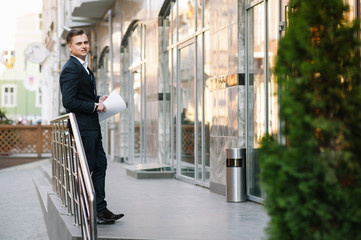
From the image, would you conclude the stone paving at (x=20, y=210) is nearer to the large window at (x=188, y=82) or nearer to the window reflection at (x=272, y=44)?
the large window at (x=188, y=82)

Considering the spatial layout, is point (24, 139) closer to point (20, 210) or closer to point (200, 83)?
point (20, 210)

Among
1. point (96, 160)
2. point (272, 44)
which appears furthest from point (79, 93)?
point (272, 44)

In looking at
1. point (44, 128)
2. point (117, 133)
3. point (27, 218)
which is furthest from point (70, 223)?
point (44, 128)

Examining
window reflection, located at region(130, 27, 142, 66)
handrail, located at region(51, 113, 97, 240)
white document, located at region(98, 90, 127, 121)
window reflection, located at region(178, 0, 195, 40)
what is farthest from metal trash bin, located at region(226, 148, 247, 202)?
window reflection, located at region(130, 27, 142, 66)

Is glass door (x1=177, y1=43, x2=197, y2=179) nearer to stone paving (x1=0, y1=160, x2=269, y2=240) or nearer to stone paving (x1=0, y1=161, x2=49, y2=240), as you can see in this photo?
stone paving (x1=0, y1=160, x2=269, y2=240)

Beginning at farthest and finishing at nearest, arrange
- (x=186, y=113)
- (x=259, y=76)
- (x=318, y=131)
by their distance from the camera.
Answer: (x=186, y=113) < (x=259, y=76) < (x=318, y=131)

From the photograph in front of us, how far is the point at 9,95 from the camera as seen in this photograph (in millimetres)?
67875

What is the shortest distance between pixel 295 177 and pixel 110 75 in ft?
54.7

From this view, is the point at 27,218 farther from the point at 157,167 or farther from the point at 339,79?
the point at 339,79

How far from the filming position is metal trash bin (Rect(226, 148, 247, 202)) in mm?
8055

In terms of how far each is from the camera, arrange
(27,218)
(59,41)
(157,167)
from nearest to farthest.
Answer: (27,218), (157,167), (59,41)

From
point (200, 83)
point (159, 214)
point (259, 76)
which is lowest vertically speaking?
point (159, 214)

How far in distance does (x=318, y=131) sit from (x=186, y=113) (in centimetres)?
894

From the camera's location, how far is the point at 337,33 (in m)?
2.67
